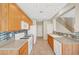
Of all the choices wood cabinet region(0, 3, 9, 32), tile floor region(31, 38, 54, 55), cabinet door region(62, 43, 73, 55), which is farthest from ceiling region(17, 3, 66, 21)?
tile floor region(31, 38, 54, 55)

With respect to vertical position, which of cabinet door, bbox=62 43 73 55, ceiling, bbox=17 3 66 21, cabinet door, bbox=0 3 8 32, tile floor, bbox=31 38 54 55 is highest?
ceiling, bbox=17 3 66 21

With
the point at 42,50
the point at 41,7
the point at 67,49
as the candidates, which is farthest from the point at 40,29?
the point at 67,49

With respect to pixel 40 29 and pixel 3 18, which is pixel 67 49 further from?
pixel 40 29

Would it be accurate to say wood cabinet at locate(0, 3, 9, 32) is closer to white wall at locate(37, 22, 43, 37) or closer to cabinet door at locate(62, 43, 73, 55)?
cabinet door at locate(62, 43, 73, 55)

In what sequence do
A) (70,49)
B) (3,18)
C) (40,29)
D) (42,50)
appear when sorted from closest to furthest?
(3,18) < (70,49) < (42,50) < (40,29)

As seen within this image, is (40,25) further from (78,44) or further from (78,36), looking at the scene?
(78,44)

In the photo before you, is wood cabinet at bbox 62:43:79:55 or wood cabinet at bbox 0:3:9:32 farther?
wood cabinet at bbox 62:43:79:55

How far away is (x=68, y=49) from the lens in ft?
11.3

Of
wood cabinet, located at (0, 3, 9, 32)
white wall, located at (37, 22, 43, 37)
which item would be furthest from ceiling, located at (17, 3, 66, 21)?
white wall, located at (37, 22, 43, 37)

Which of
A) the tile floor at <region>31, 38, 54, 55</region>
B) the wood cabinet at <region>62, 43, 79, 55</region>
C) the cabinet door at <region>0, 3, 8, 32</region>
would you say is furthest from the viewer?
the tile floor at <region>31, 38, 54, 55</region>

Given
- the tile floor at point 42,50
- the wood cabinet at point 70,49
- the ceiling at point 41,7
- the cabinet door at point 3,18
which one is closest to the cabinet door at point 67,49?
the wood cabinet at point 70,49

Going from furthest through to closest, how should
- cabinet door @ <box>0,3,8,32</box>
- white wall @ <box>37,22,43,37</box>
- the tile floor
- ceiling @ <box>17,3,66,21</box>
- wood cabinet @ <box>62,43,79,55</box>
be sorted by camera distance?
1. white wall @ <box>37,22,43,37</box>
2. the tile floor
3. ceiling @ <box>17,3,66,21</box>
4. wood cabinet @ <box>62,43,79,55</box>
5. cabinet door @ <box>0,3,8,32</box>

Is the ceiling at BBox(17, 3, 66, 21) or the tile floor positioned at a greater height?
the ceiling at BBox(17, 3, 66, 21)
